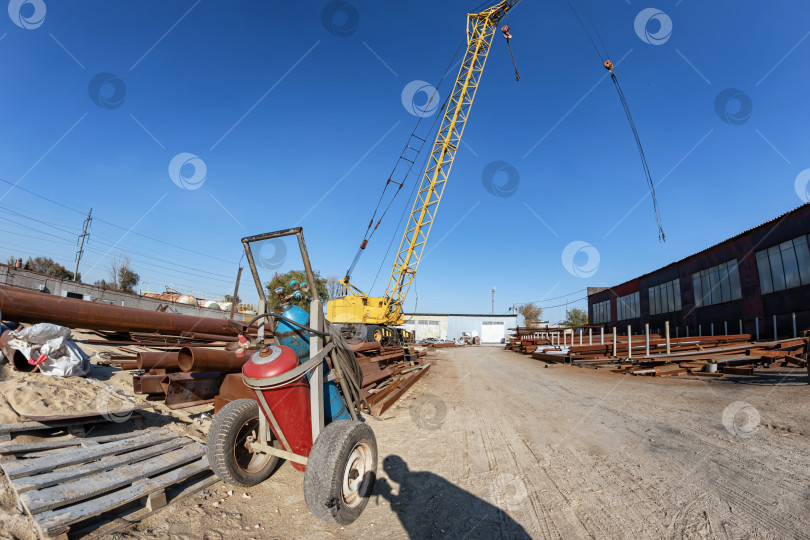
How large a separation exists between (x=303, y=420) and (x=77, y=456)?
6.58 feet

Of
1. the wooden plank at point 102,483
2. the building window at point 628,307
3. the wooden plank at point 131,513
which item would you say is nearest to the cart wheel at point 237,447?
the wooden plank at point 131,513

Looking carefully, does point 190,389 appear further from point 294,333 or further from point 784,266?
point 784,266

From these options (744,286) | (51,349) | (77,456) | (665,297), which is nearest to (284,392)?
(77,456)

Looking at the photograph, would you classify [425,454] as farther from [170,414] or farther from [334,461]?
[170,414]

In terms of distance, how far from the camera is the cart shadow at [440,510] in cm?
295

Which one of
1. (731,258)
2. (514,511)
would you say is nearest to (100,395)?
(514,511)

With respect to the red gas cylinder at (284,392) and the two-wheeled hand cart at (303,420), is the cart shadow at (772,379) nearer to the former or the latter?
the two-wheeled hand cart at (303,420)

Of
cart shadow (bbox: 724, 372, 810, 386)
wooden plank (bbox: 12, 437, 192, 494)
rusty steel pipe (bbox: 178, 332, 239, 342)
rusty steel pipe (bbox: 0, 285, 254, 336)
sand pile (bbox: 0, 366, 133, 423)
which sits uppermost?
rusty steel pipe (bbox: 0, 285, 254, 336)

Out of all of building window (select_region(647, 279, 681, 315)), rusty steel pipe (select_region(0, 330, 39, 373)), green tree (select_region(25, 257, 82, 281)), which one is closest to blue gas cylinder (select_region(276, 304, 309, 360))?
rusty steel pipe (select_region(0, 330, 39, 373))

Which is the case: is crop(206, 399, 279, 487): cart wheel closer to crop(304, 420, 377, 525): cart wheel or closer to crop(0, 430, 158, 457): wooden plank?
crop(304, 420, 377, 525): cart wheel

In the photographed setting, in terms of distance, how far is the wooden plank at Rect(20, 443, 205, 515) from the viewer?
252cm

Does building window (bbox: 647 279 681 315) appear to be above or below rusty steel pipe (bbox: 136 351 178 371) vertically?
above

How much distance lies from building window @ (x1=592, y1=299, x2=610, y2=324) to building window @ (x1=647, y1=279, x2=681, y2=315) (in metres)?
9.18

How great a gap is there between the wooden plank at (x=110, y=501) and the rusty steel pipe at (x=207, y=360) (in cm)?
212
